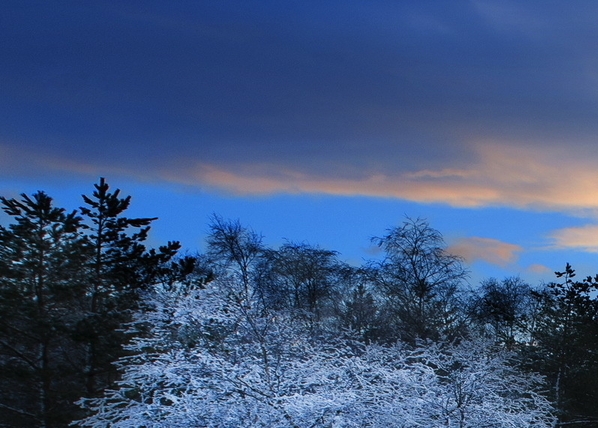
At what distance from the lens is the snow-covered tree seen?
12945 mm

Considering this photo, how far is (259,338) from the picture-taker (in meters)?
14.4

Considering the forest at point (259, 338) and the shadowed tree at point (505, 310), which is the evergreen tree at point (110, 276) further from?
the shadowed tree at point (505, 310)

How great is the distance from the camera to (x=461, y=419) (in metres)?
14.5

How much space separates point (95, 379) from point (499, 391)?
10999 mm

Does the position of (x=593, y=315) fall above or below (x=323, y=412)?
above

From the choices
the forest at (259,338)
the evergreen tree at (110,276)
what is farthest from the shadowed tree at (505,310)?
the evergreen tree at (110,276)

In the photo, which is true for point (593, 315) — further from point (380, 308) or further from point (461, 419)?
point (461, 419)

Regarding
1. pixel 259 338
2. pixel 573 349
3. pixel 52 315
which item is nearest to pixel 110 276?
pixel 52 315

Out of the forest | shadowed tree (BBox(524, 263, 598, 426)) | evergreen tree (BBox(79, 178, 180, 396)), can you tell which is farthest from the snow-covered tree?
shadowed tree (BBox(524, 263, 598, 426))

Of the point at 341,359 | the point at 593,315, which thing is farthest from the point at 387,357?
the point at 593,315

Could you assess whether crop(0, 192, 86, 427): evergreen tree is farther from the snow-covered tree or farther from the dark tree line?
the snow-covered tree

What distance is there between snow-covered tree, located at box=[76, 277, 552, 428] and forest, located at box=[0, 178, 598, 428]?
0.11 feet

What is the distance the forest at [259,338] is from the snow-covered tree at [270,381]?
0.03 m

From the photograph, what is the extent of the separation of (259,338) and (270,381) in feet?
3.11
